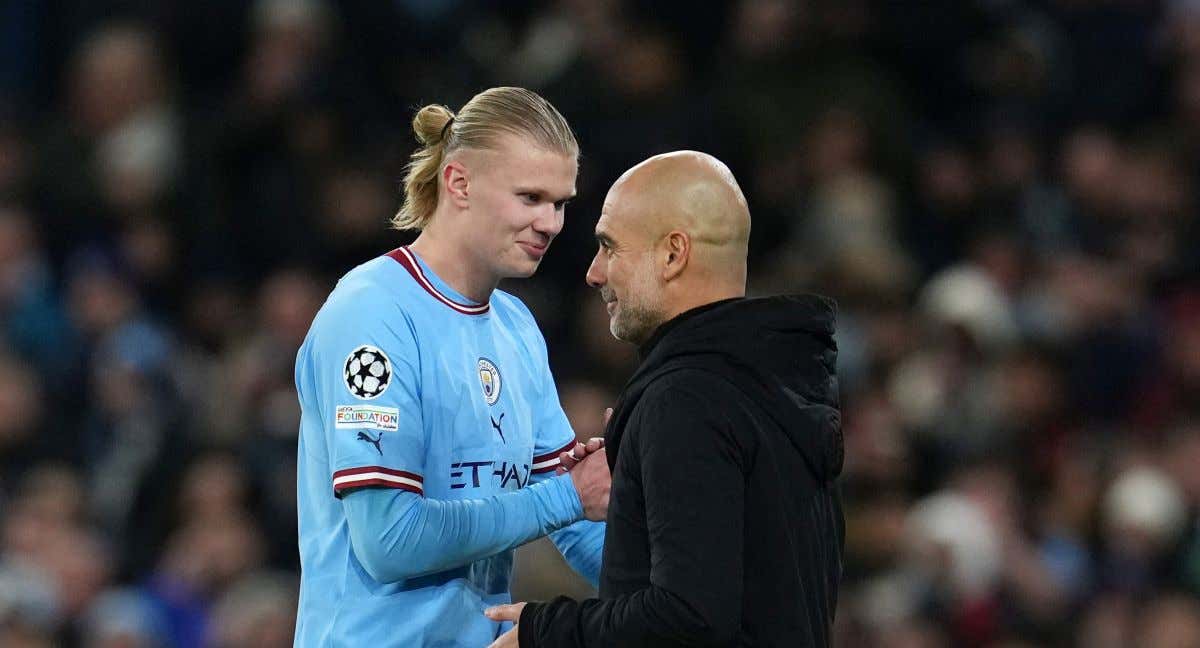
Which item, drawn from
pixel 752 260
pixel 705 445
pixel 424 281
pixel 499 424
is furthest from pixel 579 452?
pixel 752 260

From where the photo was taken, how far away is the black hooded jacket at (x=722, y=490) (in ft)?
10.2

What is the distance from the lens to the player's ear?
3.39 m

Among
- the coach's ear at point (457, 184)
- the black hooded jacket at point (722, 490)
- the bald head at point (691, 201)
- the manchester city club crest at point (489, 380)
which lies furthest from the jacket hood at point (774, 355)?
the coach's ear at point (457, 184)

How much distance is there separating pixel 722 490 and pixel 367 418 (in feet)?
2.37

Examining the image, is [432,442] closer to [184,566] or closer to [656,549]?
[656,549]

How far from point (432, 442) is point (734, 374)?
2.19 feet

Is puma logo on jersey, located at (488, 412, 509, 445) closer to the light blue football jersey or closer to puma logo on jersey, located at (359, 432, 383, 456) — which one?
the light blue football jersey

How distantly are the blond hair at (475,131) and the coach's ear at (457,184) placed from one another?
38mm

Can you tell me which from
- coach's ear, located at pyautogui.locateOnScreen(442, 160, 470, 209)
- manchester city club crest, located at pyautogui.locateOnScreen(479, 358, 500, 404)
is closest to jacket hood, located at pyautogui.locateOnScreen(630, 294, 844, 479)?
manchester city club crest, located at pyautogui.locateOnScreen(479, 358, 500, 404)

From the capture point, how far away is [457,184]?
3766 mm

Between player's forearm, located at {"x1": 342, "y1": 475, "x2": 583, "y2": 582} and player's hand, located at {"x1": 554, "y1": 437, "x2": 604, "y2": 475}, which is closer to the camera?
player's forearm, located at {"x1": 342, "y1": 475, "x2": 583, "y2": 582}

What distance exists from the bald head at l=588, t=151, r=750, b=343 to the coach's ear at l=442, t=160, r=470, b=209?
0.41m

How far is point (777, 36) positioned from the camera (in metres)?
8.88

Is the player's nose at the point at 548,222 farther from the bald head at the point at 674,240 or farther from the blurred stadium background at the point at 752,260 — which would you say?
the blurred stadium background at the point at 752,260
